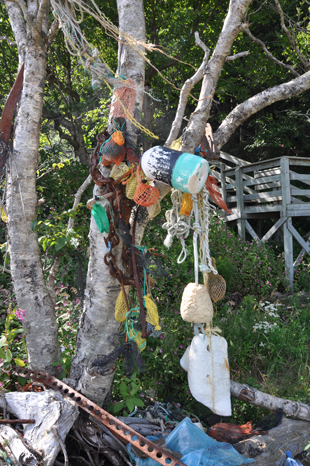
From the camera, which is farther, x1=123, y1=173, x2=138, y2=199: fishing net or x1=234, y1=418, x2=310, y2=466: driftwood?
x1=234, y1=418, x2=310, y2=466: driftwood

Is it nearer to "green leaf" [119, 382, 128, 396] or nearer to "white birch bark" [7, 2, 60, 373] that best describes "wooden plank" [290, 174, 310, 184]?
"white birch bark" [7, 2, 60, 373]

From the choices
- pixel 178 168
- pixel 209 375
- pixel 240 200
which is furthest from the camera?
pixel 240 200

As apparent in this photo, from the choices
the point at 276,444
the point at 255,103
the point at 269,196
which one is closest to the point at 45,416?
the point at 276,444

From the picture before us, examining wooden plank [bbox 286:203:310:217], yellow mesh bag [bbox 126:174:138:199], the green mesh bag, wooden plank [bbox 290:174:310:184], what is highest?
wooden plank [bbox 290:174:310:184]

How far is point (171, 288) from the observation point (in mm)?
4488

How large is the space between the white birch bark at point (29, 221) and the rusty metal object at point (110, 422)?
0.77 ft

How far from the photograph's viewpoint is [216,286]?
215 centimetres

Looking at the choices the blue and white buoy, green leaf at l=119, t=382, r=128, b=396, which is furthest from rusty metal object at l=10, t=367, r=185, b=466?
the blue and white buoy

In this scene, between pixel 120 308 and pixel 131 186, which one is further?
pixel 120 308

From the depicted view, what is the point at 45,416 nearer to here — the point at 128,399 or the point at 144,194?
the point at 128,399

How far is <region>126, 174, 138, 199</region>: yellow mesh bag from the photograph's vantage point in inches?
70.0

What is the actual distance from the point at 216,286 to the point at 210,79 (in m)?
1.26

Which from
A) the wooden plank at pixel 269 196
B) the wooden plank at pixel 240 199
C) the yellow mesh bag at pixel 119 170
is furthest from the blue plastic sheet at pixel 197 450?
the wooden plank at pixel 240 199

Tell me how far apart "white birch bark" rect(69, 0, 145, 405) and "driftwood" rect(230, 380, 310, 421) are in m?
0.88
